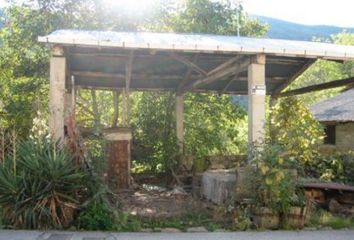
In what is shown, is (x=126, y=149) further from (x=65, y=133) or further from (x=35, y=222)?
(x=35, y=222)

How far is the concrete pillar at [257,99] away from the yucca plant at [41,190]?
10.8 feet

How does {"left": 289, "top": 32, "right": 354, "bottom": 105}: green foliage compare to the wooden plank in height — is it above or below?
above

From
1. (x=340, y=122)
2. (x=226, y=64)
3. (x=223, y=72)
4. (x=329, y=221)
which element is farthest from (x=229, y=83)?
(x=329, y=221)

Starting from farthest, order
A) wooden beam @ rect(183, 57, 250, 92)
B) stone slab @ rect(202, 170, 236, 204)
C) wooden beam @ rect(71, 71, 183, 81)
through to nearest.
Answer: wooden beam @ rect(71, 71, 183, 81)
wooden beam @ rect(183, 57, 250, 92)
stone slab @ rect(202, 170, 236, 204)

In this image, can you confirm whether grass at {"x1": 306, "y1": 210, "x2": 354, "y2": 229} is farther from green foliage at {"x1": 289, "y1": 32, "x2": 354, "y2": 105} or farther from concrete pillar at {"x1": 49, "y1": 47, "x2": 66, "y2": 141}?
green foliage at {"x1": 289, "y1": 32, "x2": 354, "y2": 105}

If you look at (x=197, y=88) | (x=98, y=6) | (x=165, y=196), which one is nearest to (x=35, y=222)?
(x=165, y=196)

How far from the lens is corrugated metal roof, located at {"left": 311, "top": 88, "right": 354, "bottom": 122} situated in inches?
616

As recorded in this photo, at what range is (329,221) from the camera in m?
8.10

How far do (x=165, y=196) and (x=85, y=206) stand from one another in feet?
12.9

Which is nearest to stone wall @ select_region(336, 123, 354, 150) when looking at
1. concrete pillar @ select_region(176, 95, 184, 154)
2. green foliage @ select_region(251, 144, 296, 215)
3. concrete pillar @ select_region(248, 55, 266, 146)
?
concrete pillar @ select_region(176, 95, 184, 154)

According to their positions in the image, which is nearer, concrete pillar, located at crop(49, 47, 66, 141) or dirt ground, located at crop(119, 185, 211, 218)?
concrete pillar, located at crop(49, 47, 66, 141)

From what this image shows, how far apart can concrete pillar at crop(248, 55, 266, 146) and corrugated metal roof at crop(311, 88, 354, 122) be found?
22.6ft

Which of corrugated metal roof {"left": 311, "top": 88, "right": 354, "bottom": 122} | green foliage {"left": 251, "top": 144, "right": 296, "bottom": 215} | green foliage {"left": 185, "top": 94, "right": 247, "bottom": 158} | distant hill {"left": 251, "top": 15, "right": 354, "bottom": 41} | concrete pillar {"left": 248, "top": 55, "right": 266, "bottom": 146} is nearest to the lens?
green foliage {"left": 251, "top": 144, "right": 296, "bottom": 215}

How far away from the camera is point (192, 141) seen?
1758cm
